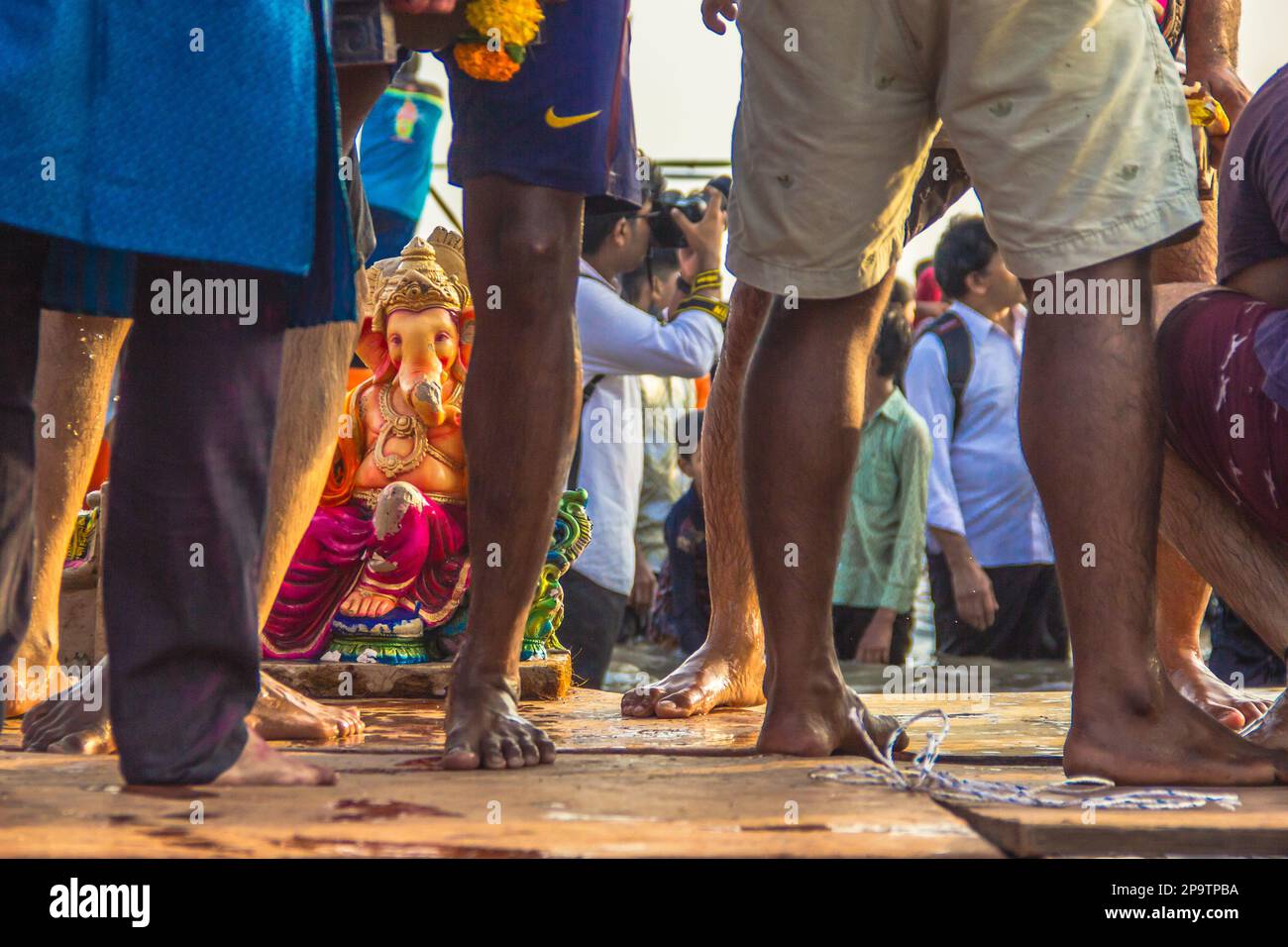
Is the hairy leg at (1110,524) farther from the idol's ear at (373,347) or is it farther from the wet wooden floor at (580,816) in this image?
the idol's ear at (373,347)

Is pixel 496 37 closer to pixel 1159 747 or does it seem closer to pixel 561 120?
pixel 561 120

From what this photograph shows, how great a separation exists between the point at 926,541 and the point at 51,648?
12.7ft

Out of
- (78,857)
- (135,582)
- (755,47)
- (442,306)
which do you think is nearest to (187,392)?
(135,582)

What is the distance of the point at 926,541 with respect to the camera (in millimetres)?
6078

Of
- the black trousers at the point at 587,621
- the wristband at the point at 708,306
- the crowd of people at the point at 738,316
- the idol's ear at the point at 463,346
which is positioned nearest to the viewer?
the crowd of people at the point at 738,316

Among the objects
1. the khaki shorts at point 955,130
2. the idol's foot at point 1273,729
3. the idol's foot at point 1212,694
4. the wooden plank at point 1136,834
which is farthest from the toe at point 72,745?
the idol's foot at point 1212,694

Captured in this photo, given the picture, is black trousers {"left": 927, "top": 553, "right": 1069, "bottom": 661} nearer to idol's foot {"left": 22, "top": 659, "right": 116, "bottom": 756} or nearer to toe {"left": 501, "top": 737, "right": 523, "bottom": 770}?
toe {"left": 501, "top": 737, "right": 523, "bottom": 770}

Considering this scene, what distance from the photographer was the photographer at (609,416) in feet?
15.5

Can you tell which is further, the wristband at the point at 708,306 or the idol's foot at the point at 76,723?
the wristband at the point at 708,306

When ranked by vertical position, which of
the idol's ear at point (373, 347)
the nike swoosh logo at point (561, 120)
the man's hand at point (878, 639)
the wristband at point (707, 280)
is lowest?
the man's hand at point (878, 639)

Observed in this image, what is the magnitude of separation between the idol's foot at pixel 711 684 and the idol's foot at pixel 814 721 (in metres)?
0.70

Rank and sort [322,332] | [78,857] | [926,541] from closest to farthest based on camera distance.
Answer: [78,857], [322,332], [926,541]

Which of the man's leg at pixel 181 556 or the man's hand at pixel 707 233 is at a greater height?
the man's hand at pixel 707 233

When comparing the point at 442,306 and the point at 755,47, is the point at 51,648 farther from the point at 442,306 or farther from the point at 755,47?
the point at 755,47
